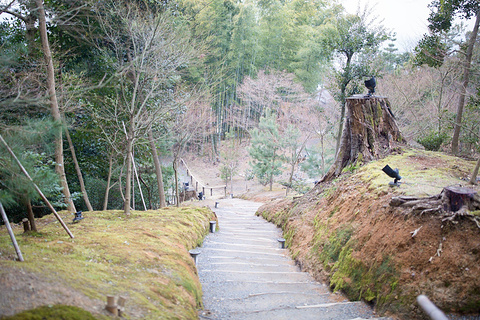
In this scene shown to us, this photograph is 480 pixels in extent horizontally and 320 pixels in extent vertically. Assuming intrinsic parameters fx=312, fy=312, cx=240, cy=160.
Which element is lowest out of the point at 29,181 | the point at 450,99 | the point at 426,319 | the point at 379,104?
the point at 426,319

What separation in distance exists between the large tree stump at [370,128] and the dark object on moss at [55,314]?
6223mm

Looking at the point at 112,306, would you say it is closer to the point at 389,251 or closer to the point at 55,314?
the point at 55,314

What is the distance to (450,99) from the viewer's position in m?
12.3

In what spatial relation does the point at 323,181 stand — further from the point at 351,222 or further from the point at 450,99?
the point at 450,99

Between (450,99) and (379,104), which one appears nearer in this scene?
(379,104)

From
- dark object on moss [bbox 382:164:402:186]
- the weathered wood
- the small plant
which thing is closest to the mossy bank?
the weathered wood

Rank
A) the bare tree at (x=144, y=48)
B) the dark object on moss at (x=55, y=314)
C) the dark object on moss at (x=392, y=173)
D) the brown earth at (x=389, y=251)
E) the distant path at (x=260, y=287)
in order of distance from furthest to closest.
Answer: the bare tree at (x=144, y=48) → the dark object on moss at (x=392, y=173) → the distant path at (x=260, y=287) → the brown earth at (x=389, y=251) → the dark object on moss at (x=55, y=314)

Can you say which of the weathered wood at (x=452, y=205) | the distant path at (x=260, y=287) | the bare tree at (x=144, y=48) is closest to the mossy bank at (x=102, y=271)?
the distant path at (x=260, y=287)

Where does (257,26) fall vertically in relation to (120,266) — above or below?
above

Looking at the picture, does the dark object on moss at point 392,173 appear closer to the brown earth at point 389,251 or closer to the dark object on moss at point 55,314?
the brown earth at point 389,251

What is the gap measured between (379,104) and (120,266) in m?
6.41

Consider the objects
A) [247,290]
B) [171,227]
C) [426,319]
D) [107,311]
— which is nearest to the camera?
[107,311]

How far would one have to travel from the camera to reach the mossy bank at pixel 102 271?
212 centimetres

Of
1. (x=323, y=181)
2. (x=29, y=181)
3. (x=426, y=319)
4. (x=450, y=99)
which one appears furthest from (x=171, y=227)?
(x=450, y=99)
